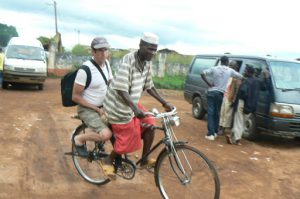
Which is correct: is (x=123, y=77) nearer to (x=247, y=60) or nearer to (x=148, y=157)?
(x=148, y=157)

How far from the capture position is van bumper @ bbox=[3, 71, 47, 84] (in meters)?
15.6

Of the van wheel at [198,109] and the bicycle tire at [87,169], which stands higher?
the bicycle tire at [87,169]

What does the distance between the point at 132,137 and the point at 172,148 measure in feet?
1.66

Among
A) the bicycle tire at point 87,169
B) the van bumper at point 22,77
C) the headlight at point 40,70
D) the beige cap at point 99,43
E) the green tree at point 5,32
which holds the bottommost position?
the green tree at point 5,32

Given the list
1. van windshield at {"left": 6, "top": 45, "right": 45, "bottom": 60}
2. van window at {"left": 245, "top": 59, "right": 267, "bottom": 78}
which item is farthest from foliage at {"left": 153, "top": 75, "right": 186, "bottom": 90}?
van window at {"left": 245, "top": 59, "right": 267, "bottom": 78}

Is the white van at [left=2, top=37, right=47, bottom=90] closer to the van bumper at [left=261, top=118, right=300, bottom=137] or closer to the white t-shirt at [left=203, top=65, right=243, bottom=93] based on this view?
the white t-shirt at [left=203, top=65, right=243, bottom=93]

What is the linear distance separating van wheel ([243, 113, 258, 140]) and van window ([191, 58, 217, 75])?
7.73ft

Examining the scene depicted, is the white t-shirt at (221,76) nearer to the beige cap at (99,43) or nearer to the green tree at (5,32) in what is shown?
the beige cap at (99,43)

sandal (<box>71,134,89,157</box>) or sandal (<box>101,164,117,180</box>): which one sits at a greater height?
sandal (<box>71,134,89,157</box>)

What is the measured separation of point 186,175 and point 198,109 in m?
6.82

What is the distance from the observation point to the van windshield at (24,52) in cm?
1628

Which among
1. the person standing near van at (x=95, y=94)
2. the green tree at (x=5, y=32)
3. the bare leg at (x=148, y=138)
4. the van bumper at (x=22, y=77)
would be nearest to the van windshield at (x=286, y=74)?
the bare leg at (x=148, y=138)

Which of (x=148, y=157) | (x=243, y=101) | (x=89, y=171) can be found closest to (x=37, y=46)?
(x=243, y=101)

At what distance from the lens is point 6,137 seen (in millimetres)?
7637
